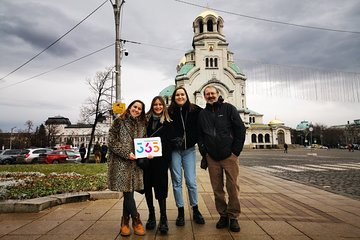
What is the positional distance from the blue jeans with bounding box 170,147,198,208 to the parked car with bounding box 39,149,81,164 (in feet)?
73.3

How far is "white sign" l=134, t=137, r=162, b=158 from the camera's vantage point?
4.18 metres

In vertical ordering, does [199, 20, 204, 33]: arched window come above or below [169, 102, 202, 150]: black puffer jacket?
above

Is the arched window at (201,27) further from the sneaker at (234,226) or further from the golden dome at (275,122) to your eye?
the sneaker at (234,226)

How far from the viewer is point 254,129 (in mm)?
71875

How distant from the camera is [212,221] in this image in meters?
4.75

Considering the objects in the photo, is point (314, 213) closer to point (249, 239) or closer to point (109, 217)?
point (249, 239)

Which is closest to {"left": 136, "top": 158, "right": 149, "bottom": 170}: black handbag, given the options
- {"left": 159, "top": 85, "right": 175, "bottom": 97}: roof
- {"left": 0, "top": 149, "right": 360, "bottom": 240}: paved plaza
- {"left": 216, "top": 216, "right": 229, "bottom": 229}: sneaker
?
{"left": 0, "top": 149, "right": 360, "bottom": 240}: paved plaza

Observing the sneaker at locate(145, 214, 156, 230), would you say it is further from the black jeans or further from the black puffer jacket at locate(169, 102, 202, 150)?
the black puffer jacket at locate(169, 102, 202, 150)

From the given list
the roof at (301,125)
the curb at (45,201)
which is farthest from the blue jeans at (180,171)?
the roof at (301,125)

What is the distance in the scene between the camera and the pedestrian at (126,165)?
162 inches

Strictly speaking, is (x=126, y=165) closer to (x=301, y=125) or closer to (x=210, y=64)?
(x=210, y=64)

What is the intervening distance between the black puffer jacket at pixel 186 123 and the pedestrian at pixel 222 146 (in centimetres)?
13

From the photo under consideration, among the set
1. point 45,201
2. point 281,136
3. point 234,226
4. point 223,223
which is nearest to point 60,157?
point 45,201

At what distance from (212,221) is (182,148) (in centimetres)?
144
